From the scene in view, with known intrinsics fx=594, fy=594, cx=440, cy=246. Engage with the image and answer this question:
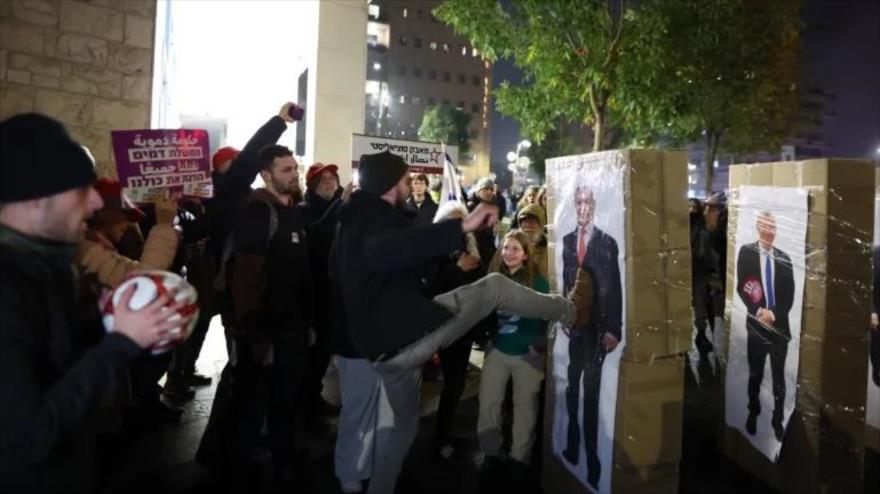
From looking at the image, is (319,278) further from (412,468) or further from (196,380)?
(196,380)

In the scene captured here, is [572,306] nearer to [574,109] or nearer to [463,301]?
[463,301]

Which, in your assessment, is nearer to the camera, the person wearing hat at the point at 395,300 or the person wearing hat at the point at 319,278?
the person wearing hat at the point at 395,300

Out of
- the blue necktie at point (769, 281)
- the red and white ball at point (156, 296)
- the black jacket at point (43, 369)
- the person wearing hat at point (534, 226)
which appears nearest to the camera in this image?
the black jacket at point (43, 369)

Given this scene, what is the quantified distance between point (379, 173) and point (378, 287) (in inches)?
23.7

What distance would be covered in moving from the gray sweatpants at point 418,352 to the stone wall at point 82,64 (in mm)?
4559

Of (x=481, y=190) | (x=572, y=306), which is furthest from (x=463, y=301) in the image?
(x=481, y=190)

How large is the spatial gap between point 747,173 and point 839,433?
1757mm

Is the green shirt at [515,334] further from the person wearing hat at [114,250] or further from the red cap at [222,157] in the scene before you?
the red cap at [222,157]

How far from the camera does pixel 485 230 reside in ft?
21.6

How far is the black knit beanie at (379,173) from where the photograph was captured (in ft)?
10.2

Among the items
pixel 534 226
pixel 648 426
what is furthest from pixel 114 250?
pixel 534 226

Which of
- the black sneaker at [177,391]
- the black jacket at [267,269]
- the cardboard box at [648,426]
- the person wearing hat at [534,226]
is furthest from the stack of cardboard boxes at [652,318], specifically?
the black sneaker at [177,391]

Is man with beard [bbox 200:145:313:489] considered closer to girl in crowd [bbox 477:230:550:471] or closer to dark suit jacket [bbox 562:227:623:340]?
girl in crowd [bbox 477:230:550:471]

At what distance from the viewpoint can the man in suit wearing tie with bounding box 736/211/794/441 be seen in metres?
3.81
